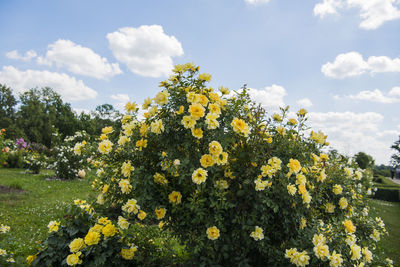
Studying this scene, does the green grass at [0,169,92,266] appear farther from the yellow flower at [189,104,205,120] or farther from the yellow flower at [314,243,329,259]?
the yellow flower at [314,243,329,259]

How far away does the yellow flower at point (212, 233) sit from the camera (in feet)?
6.88

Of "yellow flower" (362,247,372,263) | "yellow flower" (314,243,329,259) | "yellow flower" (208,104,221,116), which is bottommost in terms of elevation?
"yellow flower" (362,247,372,263)

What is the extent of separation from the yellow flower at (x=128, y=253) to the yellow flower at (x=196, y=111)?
155 cm

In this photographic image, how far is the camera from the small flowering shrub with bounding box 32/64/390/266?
2.13 metres

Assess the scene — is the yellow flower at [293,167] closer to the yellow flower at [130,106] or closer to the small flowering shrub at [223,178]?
the small flowering shrub at [223,178]

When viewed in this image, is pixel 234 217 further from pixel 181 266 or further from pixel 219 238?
pixel 181 266

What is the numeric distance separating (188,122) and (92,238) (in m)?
1.54

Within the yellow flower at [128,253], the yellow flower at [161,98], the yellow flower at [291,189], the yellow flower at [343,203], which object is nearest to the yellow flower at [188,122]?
the yellow flower at [161,98]

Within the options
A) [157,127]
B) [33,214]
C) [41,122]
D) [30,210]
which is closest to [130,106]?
[157,127]

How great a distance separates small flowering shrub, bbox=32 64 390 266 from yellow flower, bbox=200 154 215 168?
11 millimetres

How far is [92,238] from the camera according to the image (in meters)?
2.54

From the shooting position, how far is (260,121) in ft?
8.39

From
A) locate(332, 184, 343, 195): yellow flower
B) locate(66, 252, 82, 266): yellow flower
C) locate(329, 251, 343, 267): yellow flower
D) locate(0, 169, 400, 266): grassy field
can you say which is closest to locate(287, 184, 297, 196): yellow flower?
locate(329, 251, 343, 267): yellow flower

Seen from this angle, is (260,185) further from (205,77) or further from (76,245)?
(76,245)
